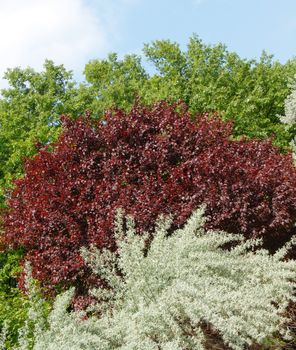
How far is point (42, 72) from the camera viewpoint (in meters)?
23.9

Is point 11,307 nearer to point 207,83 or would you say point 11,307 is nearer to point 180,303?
point 180,303

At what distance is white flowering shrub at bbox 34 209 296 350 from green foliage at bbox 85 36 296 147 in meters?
13.2

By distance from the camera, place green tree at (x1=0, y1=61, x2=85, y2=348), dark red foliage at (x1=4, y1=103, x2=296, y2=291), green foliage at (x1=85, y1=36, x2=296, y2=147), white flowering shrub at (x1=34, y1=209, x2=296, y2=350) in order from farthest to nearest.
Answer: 1. green foliage at (x1=85, y1=36, x2=296, y2=147)
2. green tree at (x1=0, y1=61, x2=85, y2=348)
3. dark red foliage at (x1=4, y1=103, x2=296, y2=291)
4. white flowering shrub at (x1=34, y1=209, x2=296, y2=350)

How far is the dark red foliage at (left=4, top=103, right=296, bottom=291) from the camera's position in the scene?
10148 mm

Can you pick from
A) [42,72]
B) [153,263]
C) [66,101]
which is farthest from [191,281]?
[42,72]

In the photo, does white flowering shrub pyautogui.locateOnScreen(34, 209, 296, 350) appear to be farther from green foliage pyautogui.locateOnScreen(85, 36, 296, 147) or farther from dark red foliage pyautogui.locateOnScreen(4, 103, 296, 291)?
green foliage pyautogui.locateOnScreen(85, 36, 296, 147)

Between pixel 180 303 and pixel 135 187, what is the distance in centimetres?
368

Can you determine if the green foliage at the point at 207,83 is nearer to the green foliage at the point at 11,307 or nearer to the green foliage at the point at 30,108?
the green foliage at the point at 30,108

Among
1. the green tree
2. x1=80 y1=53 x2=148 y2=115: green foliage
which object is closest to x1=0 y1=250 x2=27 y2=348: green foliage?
the green tree

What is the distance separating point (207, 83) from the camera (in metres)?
22.9

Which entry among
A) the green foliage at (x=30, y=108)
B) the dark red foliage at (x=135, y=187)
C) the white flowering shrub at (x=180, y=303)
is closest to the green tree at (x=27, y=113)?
the green foliage at (x=30, y=108)

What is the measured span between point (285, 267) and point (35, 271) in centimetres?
479

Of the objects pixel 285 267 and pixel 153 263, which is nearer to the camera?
pixel 153 263

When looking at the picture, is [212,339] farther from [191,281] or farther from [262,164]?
[262,164]
